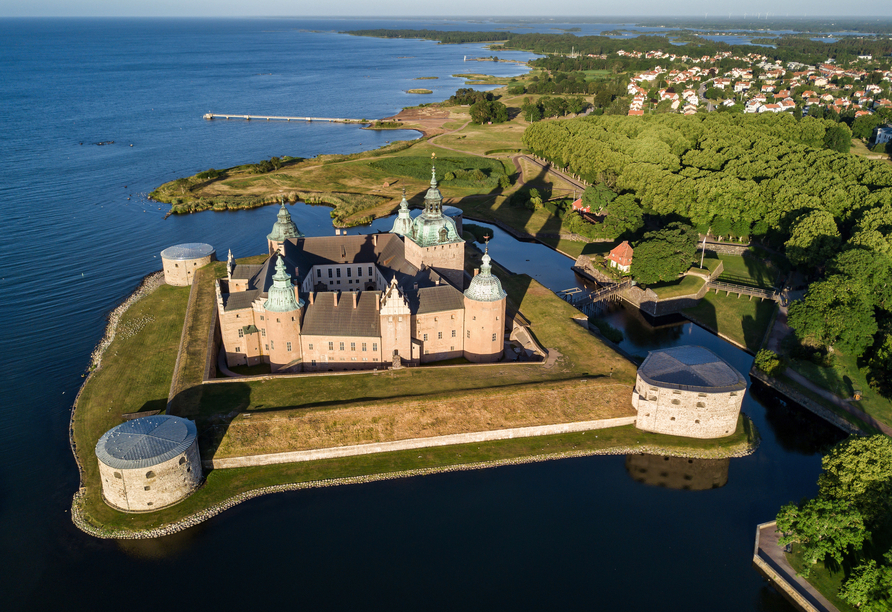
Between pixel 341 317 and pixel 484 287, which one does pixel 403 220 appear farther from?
pixel 341 317

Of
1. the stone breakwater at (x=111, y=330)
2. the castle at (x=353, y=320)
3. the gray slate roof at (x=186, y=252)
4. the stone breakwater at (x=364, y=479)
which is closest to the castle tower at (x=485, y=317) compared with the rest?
the castle at (x=353, y=320)

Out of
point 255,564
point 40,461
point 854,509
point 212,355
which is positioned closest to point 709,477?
point 854,509

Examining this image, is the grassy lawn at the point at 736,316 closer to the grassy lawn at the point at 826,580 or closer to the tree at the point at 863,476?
the tree at the point at 863,476

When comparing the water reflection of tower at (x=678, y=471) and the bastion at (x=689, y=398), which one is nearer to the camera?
the water reflection of tower at (x=678, y=471)

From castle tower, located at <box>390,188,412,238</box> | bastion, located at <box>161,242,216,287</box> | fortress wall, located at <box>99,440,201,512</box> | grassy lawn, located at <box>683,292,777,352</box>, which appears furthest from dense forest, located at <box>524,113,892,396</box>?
bastion, located at <box>161,242,216,287</box>

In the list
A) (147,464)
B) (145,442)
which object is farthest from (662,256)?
(147,464)

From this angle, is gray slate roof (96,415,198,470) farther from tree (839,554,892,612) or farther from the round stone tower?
tree (839,554,892,612)

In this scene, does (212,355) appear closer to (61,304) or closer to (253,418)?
(253,418)
